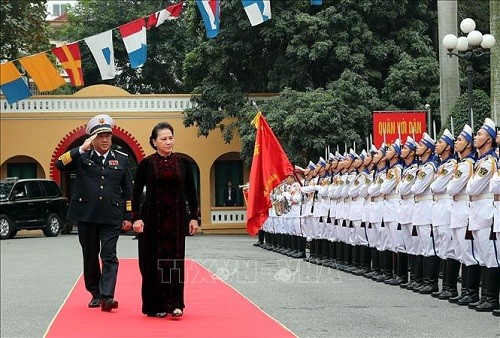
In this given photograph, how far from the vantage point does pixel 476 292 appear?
11.5 m

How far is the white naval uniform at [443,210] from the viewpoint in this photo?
12.0 meters

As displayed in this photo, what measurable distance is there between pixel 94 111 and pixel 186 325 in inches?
1126

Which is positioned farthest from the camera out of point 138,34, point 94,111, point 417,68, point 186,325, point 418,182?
point 94,111

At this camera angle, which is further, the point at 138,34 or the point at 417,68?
the point at 417,68

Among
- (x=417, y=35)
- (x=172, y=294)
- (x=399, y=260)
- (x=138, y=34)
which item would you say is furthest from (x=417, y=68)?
(x=172, y=294)

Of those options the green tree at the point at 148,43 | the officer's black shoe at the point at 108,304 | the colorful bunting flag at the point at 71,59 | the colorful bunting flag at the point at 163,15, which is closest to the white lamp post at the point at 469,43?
the colorful bunting flag at the point at 163,15

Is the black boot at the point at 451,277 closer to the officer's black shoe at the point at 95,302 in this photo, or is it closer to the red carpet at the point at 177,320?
the red carpet at the point at 177,320

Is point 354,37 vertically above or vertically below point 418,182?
above

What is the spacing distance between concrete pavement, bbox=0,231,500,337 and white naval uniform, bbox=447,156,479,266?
1.93 feet

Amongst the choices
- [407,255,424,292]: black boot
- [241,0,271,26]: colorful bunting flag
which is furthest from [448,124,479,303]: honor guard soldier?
[241,0,271,26]: colorful bunting flag

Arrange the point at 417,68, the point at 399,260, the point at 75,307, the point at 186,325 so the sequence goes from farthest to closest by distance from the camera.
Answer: the point at 417,68, the point at 399,260, the point at 75,307, the point at 186,325

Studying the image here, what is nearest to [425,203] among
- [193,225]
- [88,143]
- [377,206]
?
[377,206]

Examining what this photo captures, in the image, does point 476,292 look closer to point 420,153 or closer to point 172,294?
point 420,153

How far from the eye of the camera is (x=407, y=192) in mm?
13211
